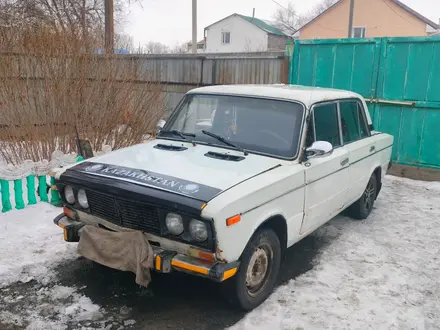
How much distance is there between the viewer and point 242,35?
163 feet

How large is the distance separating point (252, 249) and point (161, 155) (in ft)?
4.33

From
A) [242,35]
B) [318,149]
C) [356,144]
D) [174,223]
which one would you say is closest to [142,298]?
[174,223]

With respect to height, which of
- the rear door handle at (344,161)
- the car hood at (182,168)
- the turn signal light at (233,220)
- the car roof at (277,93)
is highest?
the car roof at (277,93)

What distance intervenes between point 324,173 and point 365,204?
6.64 feet

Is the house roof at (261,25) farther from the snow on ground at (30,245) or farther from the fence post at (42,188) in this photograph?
the snow on ground at (30,245)

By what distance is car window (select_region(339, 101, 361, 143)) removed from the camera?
17.1ft

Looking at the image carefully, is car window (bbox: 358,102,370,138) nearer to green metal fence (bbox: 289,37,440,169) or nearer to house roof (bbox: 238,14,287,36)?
green metal fence (bbox: 289,37,440,169)

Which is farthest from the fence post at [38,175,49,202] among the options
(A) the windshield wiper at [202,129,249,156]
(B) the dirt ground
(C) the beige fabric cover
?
(A) the windshield wiper at [202,129,249,156]

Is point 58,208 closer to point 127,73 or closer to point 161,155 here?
point 161,155

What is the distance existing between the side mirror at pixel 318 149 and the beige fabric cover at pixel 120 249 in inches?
70.9

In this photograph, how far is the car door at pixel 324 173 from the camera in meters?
4.25

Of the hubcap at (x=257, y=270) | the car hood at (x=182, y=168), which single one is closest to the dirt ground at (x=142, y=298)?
the hubcap at (x=257, y=270)

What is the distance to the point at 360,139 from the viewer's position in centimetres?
561

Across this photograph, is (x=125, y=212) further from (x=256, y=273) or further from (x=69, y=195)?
(x=256, y=273)
